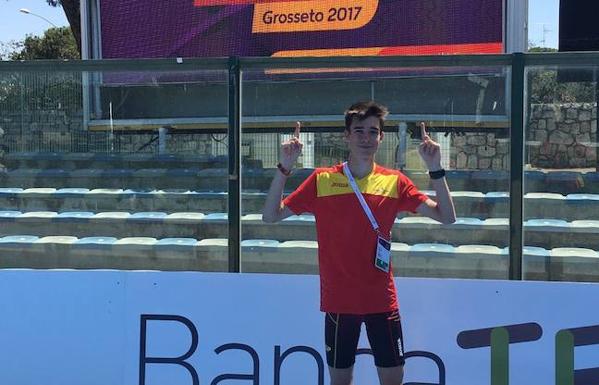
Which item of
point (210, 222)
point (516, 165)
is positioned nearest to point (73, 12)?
point (210, 222)

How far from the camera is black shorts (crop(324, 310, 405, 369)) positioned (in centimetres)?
296

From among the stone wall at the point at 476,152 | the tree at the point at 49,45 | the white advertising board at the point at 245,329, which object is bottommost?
the white advertising board at the point at 245,329

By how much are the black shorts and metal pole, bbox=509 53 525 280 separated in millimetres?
1178

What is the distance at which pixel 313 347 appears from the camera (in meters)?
3.84

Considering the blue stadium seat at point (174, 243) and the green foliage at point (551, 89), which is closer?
the green foliage at point (551, 89)

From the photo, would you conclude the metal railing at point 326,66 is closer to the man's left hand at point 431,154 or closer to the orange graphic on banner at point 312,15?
the man's left hand at point 431,154

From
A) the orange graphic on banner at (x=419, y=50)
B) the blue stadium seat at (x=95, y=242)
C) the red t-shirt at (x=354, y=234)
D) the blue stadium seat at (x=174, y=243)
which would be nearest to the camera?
the red t-shirt at (x=354, y=234)

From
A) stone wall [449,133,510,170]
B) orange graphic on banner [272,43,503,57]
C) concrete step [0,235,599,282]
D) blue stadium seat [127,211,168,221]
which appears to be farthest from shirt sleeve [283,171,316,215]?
orange graphic on banner [272,43,503,57]

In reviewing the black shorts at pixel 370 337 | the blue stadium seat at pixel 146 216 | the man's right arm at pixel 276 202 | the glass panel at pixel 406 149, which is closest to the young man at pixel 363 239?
the black shorts at pixel 370 337

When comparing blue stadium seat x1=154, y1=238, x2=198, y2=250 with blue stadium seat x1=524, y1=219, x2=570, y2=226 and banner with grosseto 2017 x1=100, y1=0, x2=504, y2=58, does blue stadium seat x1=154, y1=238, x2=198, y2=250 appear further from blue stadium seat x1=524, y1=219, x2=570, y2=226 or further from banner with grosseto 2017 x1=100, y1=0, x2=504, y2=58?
banner with grosseto 2017 x1=100, y1=0, x2=504, y2=58

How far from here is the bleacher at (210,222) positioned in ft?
12.7

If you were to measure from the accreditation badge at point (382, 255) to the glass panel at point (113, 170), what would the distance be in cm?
141

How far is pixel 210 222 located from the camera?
13.7ft

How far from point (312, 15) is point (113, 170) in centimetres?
437
